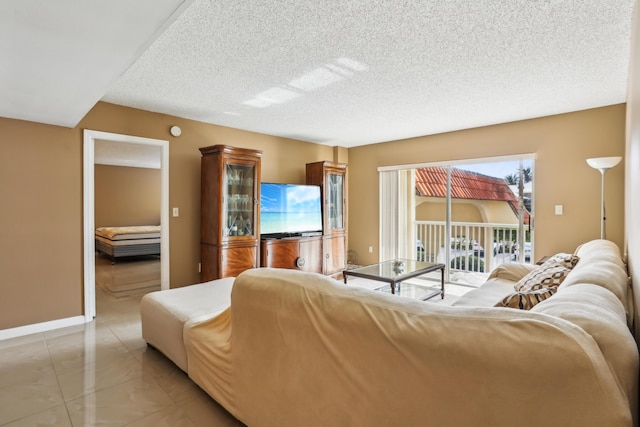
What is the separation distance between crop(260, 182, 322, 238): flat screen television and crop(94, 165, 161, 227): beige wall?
5.36 m

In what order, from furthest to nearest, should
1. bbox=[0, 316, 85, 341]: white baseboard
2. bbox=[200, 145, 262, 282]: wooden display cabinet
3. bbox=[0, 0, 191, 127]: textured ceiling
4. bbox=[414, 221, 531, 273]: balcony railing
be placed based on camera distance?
bbox=[414, 221, 531, 273]: balcony railing → bbox=[200, 145, 262, 282]: wooden display cabinet → bbox=[0, 316, 85, 341]: white baseboard → bbox=[0, 0, 191, 127]: textured ceiling

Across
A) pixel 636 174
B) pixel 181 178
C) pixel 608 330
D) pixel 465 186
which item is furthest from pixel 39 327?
pixel 465 186

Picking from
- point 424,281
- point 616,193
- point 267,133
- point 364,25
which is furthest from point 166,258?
point 616,193

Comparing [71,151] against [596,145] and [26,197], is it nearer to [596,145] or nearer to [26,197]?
[26,197]

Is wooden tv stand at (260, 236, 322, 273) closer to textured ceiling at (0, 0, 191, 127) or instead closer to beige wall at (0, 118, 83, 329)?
beige wall at (0, 118, 83, 329)

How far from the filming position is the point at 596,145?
3.74 meters

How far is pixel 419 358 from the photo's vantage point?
959mm

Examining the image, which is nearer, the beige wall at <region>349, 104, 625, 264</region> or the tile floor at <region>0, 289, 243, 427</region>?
the tile floor at <region>0, 289, 243, 427</region>

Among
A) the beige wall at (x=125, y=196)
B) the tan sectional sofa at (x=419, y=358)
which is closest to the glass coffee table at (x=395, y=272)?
the tan sectional sofa at (x=419, y=358)

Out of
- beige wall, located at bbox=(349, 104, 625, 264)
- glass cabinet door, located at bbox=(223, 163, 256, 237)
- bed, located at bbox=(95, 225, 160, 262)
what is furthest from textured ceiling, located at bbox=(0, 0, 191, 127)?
bed, located at bbox=(95, 225, 160, 262)

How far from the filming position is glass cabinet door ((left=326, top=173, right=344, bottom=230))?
530 centimetres

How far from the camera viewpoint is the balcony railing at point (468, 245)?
16.6ft

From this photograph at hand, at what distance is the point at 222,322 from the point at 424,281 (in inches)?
152

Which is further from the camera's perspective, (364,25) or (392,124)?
(392,124)
